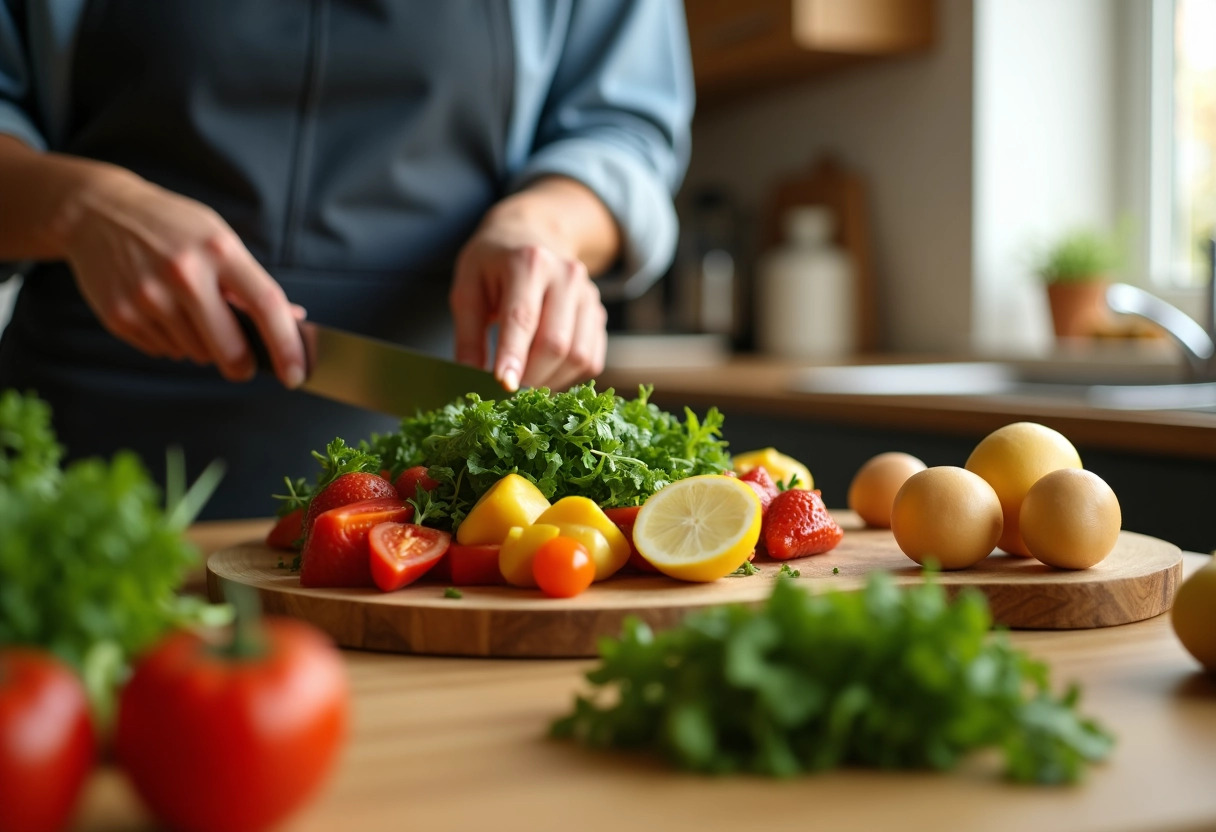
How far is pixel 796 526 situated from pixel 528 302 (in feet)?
1.59

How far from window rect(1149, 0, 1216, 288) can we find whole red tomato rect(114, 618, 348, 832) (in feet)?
10.2

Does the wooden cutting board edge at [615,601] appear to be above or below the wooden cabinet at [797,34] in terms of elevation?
below

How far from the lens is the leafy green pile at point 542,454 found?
3.80 feet

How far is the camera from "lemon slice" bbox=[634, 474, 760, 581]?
104 cm

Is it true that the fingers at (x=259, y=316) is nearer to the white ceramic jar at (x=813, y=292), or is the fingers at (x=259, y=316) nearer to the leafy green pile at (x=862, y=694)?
the leafy green pile at (x=862, y=694)

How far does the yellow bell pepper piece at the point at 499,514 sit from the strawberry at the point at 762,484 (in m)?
0.25

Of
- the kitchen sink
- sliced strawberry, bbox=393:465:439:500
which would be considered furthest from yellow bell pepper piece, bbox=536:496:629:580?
the kitchen sink

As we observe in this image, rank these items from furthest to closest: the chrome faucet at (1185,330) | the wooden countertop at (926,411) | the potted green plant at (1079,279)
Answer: the potted green plant at (1079,279) < the chrome faucet at (1185,330) < the wooden countertop at (926,411)

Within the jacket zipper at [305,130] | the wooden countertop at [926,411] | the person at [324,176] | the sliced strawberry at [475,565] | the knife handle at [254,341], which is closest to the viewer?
the sliced strawberry at [475,565]

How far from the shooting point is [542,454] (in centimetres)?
117

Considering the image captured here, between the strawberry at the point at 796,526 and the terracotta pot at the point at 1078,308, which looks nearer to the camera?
the strawberry at the point at 796,526

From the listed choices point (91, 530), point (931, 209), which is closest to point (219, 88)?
point (91, 530)

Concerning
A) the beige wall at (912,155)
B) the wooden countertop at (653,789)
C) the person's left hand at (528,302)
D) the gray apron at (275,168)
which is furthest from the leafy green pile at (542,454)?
the beige wall at (912,155)

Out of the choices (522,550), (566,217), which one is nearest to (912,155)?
(566,217)
